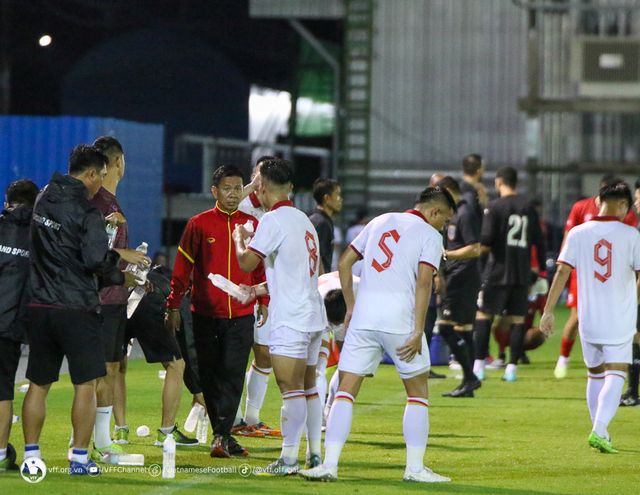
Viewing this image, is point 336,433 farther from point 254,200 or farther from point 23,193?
point 254,200

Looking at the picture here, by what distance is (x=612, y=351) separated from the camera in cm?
1055

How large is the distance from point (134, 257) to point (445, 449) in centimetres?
292

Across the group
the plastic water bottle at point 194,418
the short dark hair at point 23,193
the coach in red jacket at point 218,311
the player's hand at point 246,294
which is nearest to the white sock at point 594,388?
the coach in red jacket at point 218,311

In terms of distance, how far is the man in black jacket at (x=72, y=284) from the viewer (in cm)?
864

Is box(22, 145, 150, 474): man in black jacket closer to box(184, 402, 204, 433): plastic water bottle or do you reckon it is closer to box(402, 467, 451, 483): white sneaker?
box(402, 467, 451, 483): white sneaker

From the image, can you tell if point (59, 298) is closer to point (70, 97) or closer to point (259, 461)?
point (259, 461)

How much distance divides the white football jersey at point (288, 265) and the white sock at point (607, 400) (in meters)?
2.49

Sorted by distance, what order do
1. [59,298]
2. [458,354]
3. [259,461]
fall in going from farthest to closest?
[458,354] < [259,461] < [59,298]

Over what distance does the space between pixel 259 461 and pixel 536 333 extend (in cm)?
804

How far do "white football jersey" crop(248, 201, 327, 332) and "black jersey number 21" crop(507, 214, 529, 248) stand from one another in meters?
7.11

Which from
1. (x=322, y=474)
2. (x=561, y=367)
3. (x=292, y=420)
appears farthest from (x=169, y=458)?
(x=561, y=367)

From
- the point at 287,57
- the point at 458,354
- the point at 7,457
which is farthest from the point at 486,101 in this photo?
the point at 7,457

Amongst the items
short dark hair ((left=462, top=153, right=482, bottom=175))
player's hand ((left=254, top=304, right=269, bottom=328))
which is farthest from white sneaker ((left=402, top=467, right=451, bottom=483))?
short dark hair ((left=462, top=153, right=482, bottom=175))

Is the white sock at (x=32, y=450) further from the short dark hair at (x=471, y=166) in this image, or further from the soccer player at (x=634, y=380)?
the short dark hair at (x=471, y=166)
